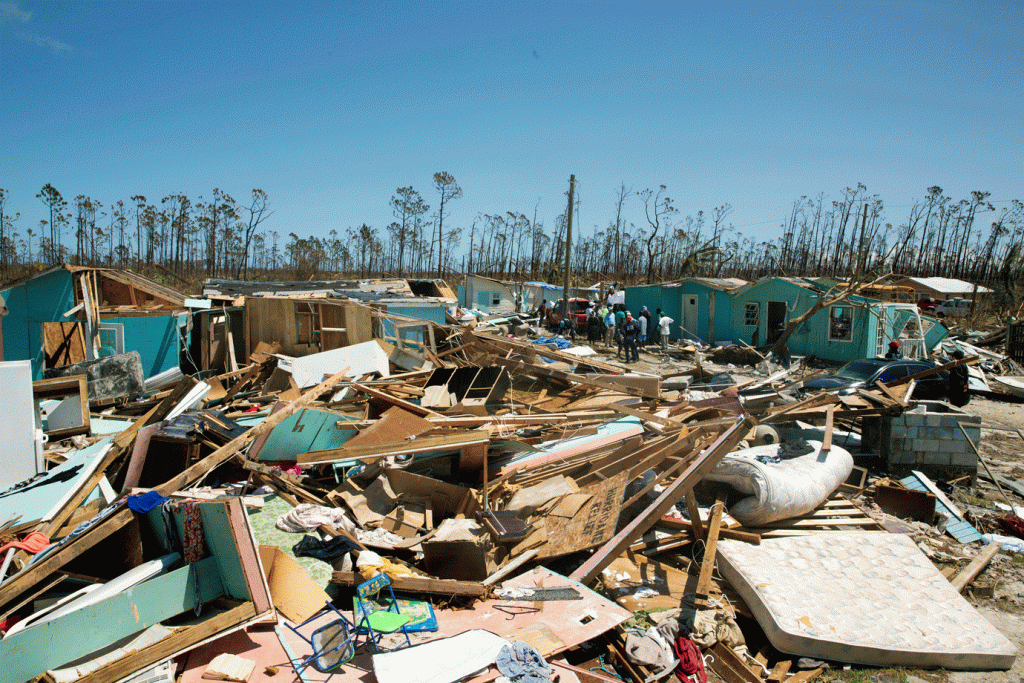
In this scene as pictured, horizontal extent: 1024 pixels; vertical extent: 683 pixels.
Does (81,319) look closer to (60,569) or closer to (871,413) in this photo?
(60,569)

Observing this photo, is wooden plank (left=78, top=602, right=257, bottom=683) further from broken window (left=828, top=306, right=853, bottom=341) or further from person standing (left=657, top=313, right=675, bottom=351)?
broken window (left=828, top=306, right=853, bottom=341)

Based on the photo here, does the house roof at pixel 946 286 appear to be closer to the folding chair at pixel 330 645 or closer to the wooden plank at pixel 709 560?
the wooden plank at pixel 709 560

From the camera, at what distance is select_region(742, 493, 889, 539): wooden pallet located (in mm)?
5695

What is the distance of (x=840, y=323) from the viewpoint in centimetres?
1758

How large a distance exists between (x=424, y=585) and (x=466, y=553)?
1.69 feet

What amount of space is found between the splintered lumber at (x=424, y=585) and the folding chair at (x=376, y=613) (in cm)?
8

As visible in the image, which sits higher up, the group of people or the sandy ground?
the group of people

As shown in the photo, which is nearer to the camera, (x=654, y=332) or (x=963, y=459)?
(x=963, y=459)

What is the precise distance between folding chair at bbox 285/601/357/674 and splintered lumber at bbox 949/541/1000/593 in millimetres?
5415

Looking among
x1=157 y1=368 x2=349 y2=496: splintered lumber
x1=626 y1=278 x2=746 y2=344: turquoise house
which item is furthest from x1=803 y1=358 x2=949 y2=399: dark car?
x1=157 y1=368 x2=349 y2=496: splintered lumber

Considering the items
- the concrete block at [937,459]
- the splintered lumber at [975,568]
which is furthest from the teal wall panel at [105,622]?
the concrete block at [937,459]

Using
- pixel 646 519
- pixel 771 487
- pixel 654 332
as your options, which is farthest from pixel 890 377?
pixel 654 332

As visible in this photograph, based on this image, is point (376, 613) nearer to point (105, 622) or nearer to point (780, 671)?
point (105, 622)

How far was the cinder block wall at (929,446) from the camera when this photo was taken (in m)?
7.74
